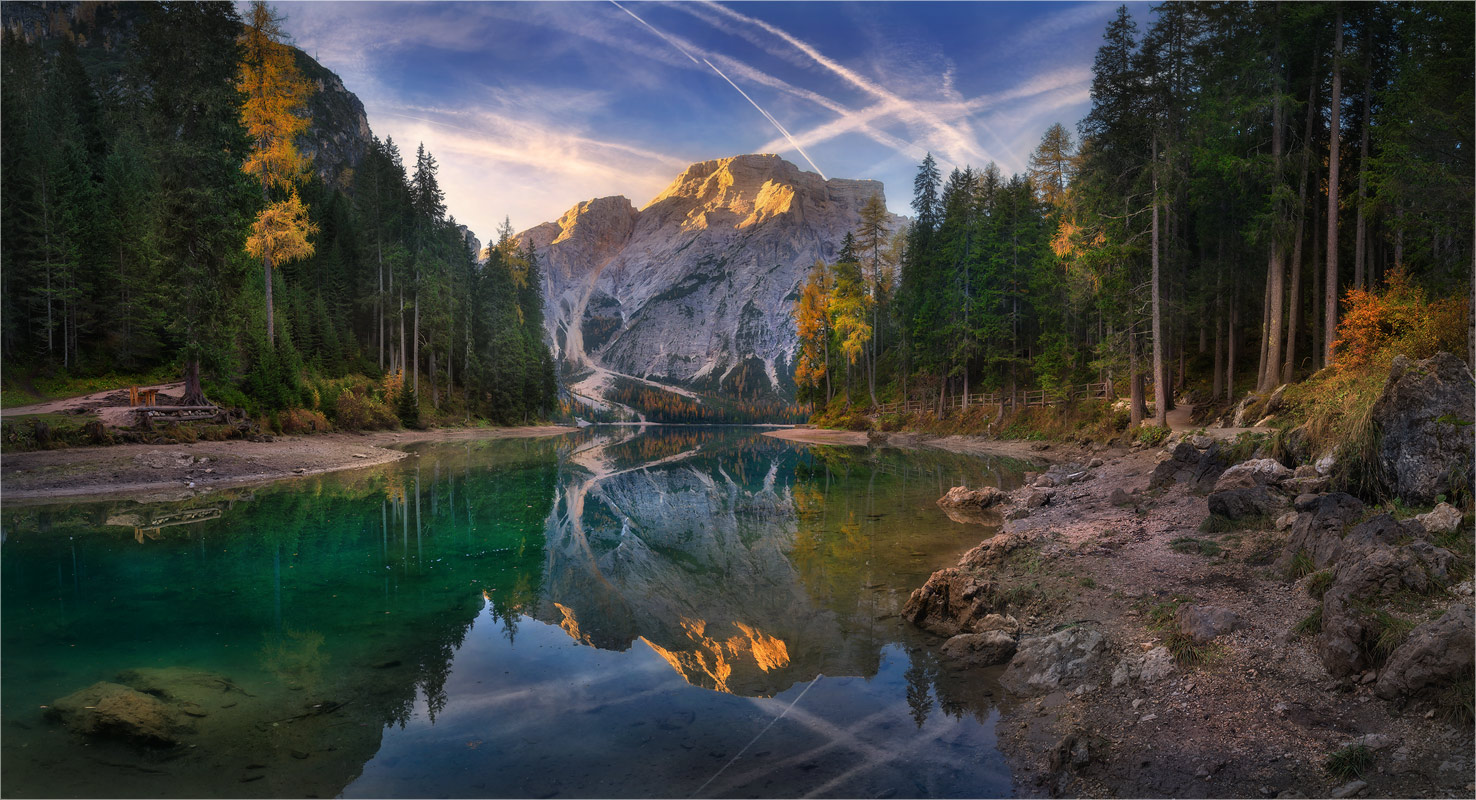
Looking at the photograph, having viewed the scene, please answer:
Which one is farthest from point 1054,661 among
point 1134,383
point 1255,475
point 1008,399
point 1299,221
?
point 1008,399

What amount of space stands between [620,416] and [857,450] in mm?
127301

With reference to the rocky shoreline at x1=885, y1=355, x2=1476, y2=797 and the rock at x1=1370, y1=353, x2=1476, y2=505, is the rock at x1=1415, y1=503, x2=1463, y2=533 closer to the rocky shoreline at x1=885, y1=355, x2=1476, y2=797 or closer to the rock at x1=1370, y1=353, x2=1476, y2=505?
the rocky shoreline at x1=885, y1=355, x2=1476, y2=797

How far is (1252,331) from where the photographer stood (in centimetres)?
3184

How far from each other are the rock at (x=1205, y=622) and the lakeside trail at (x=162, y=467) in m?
24.8

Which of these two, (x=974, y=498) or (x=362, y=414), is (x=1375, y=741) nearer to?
(x=974, y=498)

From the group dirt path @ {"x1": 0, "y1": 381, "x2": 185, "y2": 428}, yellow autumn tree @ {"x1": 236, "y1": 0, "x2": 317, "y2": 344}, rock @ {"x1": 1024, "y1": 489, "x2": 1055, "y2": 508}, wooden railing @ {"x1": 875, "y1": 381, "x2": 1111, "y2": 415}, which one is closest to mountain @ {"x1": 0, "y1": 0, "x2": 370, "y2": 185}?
yellow autumn tree @ {"x1": 236, "y1": 0, "x2": 317, "y2": 344}

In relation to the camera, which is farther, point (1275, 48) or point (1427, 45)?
point (1275, 48)

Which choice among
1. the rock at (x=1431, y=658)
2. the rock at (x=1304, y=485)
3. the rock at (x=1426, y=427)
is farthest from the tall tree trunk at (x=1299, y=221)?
the rock at (x=1431, y=658)

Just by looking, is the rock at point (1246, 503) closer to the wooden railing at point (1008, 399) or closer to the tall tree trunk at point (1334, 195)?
the tall tree trunk at point (1334, 195)

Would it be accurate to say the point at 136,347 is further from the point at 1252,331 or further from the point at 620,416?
the point at 620,416

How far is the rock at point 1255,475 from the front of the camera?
38.2 ft

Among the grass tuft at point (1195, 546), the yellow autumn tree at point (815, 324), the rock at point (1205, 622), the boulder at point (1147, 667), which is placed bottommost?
the boulder at point (1147, 667)

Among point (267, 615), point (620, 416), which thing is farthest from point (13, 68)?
point (620, 416)

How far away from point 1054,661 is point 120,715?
9513 mm
